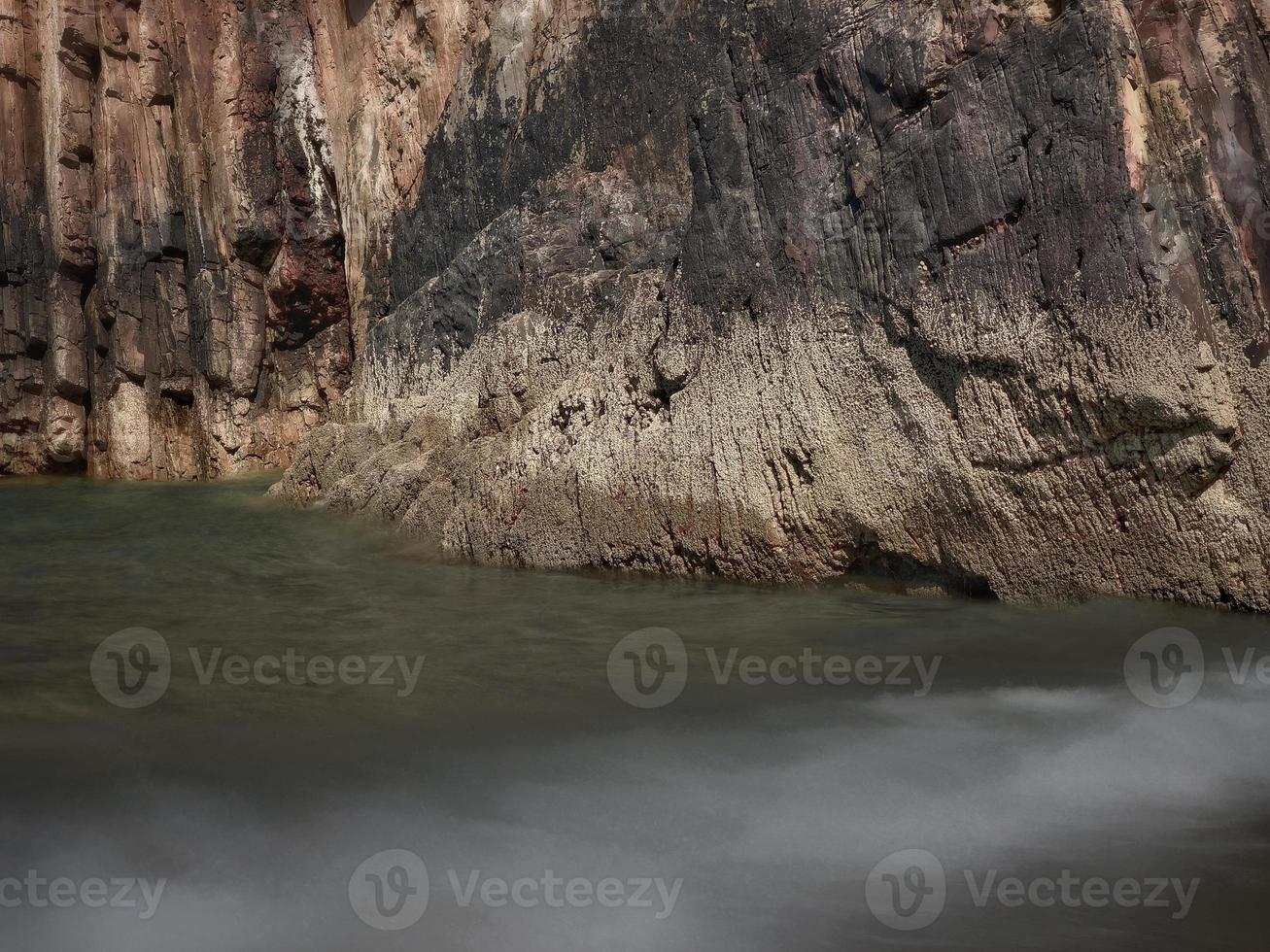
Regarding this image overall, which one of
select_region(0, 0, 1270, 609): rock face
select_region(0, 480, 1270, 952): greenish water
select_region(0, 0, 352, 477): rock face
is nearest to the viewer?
select_region(0, 480, 1270, 952): greenish water

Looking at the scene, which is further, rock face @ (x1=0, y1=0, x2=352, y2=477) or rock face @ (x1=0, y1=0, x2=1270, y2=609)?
rock face @ (x1=0, y1=0, x2=352, y2=477)

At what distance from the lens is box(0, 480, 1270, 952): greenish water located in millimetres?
2441

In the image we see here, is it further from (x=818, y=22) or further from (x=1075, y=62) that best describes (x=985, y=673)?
(x=818, y=22)

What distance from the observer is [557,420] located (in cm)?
672

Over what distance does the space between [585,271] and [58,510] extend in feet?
18.9

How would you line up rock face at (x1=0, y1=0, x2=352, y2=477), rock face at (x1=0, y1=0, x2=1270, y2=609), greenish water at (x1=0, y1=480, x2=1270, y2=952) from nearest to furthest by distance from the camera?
1. greenish water at (x1=0, y1=480, x2=1270, y2=952)
2. rock face at (x1=0, y1=0, x2=1270, y2=609)
3. rock face at (x1=0, y1=0, x2=352, y2=477)

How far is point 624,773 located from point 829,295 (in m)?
3.22

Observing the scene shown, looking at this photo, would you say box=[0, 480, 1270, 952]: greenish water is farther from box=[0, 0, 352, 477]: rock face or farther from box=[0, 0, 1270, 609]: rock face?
box=[0, 0, 352, 477]: rock face

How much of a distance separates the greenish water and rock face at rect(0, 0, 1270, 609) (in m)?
0.52

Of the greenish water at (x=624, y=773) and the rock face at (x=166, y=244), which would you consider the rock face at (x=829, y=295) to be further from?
the rock face at (x=166, y=244)

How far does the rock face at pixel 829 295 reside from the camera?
457 centimetres

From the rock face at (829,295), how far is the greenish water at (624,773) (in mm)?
525

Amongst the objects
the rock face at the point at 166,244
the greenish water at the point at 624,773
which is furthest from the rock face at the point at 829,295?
the rock face at the point at 166,244

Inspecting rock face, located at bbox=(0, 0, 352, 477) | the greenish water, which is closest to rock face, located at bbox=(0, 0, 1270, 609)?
the greenish water
